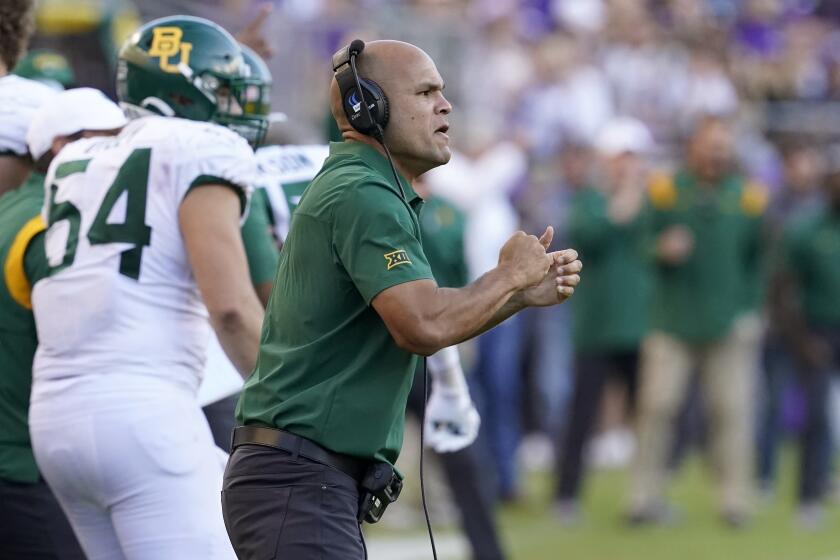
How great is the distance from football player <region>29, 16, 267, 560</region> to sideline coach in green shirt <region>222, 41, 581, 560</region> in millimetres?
383

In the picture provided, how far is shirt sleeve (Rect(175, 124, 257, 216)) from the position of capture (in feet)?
12.4

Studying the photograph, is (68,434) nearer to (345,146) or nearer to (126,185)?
(126,185)

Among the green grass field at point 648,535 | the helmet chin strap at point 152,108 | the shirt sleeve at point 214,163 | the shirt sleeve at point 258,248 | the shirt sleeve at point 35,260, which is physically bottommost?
the green grass field at point 648,535

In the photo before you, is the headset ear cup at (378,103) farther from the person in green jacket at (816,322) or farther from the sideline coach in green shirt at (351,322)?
the person in green jacket at (816,322)

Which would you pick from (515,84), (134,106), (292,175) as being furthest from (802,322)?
(134,106)

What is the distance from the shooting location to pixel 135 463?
368 centimetres

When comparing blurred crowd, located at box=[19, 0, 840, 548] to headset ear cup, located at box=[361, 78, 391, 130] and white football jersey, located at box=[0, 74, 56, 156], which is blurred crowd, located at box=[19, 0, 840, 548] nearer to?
white football jersey, located at box=[0, 74, 56, 156]

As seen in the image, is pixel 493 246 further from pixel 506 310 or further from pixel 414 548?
pixel 506 310

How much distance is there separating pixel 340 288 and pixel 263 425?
0.38 m

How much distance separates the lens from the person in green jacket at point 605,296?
911cm

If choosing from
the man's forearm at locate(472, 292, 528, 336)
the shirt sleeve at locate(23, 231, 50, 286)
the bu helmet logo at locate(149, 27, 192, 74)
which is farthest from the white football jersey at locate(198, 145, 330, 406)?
the man's forearm at locate(472, 292, 528, 336)

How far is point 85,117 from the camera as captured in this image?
171 inches

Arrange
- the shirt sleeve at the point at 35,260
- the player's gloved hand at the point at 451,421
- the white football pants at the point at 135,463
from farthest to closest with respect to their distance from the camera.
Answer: the player's gloved hand at the point at 451,421, the shirt sleeve at the point at 35,260, the white football pants at the point at 135,463

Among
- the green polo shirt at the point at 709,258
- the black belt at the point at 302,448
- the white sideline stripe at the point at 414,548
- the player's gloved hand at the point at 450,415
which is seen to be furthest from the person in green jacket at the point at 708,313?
the black belt at the point at 302,448
